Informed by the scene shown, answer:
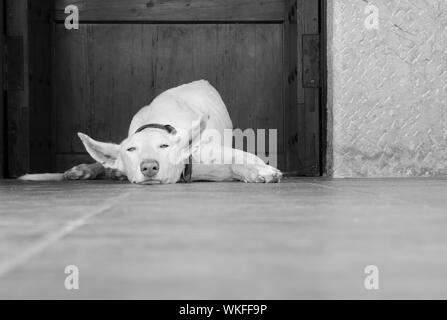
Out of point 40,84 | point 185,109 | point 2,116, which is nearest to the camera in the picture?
point 185,109

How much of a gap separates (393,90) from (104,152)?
1570 millimetres

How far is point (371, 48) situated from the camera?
3.88m

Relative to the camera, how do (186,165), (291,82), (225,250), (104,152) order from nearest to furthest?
1. (225,250)
2. (186,165)
3. (104,152)
4. (291,82)

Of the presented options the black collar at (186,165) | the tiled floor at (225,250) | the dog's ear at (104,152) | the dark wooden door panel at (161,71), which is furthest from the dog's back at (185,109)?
the tiled floor at (225,250)

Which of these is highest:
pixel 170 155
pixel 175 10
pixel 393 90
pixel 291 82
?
pixel 175 10

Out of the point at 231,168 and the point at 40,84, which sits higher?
the point at 40,84

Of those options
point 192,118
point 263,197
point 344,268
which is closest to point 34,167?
point 192,118

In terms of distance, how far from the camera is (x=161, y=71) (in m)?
5.21

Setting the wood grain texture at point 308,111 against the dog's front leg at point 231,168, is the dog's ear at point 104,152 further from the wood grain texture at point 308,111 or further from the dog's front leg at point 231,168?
the wood grain texture at point 308,111

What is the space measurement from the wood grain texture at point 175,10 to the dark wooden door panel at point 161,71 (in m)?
0.06

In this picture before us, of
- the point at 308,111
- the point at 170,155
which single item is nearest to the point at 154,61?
the point at 308,111

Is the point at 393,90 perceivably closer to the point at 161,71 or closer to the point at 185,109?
the point at 185,109

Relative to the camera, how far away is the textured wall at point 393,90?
3.87m

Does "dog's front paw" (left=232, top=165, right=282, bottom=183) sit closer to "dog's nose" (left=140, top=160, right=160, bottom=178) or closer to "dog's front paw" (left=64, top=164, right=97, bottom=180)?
"dog's nose" (left=140, top=160, right=160, bottom=178)
